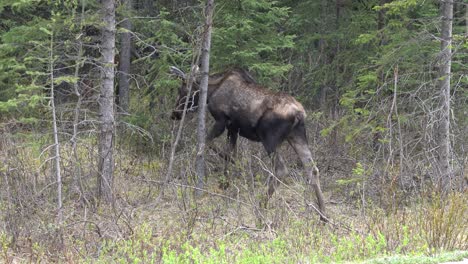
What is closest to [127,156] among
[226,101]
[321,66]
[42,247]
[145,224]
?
[226,101]

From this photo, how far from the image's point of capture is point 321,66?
19.0 m

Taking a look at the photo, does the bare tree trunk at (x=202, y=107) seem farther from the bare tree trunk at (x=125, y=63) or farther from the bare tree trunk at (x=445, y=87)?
the bare tree trunk at (x=445, y=87)

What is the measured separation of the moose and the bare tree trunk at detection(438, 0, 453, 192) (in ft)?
7.58

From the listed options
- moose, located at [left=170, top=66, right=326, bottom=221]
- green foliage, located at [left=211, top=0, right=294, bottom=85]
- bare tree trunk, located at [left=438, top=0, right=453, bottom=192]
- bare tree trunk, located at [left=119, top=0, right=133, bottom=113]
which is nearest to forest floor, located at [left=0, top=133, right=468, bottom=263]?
moose, located at [left=170, top=66, right=326, bottom=221]

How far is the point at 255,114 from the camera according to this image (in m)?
12.9

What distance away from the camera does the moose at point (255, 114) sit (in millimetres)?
12422

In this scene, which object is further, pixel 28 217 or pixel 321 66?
pixel 321 66

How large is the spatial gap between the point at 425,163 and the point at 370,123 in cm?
122

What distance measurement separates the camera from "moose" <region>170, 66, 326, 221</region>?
12422mm

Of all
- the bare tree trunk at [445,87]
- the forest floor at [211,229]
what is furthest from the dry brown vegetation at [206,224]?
the bare tree trunk at [445,87]

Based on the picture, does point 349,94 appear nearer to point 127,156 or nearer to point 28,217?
point 127,156

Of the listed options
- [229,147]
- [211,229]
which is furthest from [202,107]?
[211,229]

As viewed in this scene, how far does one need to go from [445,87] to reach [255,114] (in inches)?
134

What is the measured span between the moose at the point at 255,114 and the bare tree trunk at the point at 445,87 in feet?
7.58
